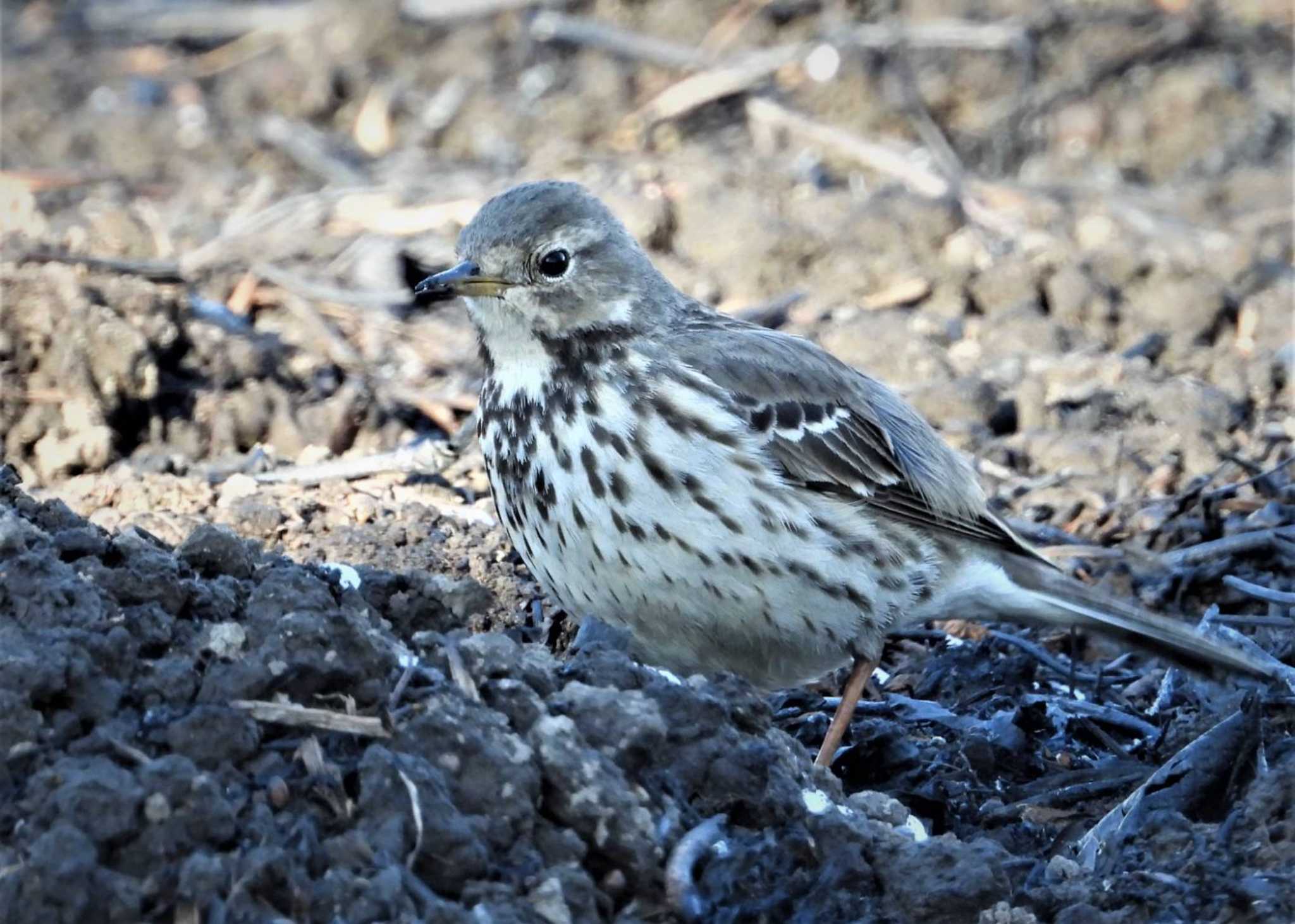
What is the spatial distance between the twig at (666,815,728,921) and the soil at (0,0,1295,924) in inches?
0.5

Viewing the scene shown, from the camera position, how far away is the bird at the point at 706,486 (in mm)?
5434

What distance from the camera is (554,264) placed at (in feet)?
19.1

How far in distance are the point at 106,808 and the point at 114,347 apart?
4.65m

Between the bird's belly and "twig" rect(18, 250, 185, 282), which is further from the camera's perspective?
"twig" rect(18, 250, 185, 282)

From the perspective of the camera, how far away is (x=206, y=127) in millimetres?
12367

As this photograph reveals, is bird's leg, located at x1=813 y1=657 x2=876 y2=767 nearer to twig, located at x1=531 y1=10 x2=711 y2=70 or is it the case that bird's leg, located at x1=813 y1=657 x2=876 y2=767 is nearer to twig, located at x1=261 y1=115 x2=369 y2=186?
twig, located at x1=261 y1=115 x2=369 y2=186

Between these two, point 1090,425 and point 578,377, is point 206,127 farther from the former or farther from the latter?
point 578,377

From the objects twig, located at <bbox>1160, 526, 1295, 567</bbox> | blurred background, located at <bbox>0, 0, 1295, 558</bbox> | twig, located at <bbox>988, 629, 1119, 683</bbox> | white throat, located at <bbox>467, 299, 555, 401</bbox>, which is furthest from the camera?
blurred background, located at <bbox>0, 0, 1295, 558</bbox>

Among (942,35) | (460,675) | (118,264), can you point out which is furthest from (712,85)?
(460,675)

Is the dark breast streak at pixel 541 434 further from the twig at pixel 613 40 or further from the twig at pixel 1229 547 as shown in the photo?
the twig at pixel 613 40

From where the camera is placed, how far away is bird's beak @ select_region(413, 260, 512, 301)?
Result: 572cm

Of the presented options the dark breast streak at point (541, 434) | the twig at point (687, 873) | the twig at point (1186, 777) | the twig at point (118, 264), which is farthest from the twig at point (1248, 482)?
the twig at point (118, 264)

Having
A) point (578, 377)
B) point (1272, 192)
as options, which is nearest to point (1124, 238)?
point (1272, 192)

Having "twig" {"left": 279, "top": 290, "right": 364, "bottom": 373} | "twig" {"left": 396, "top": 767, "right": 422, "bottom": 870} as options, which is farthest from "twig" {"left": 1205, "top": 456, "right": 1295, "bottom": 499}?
"twig" {"left": 396, "top": 767, "right": 422, "bottom": 870}
